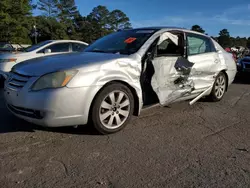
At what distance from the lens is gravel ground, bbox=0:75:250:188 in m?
2.43

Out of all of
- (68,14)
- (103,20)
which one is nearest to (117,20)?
(103,20)

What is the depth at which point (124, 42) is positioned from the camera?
420 centimetres

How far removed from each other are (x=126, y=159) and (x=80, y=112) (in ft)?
2.66

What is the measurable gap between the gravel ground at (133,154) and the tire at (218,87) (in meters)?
1.18

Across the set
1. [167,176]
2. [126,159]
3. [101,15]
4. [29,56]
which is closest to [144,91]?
[126,159]

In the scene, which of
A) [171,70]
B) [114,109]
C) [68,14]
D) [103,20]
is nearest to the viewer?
[114,109]

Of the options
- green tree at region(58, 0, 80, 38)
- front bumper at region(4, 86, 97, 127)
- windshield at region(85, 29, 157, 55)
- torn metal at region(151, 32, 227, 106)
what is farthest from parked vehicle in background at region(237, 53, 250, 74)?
green tree at region(58, 0, 80, 38)

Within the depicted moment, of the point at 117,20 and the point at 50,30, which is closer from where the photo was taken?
the point at 50,30

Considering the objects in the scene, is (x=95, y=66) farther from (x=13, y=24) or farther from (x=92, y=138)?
(x=13, y=24)

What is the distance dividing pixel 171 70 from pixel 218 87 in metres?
1.80

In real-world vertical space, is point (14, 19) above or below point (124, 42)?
above

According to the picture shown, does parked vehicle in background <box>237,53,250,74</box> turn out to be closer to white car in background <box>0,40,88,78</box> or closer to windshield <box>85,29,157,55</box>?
white car in background <box>0,40,88,78</box>

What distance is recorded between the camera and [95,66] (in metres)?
3.29

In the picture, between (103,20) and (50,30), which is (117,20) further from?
(50,30)
